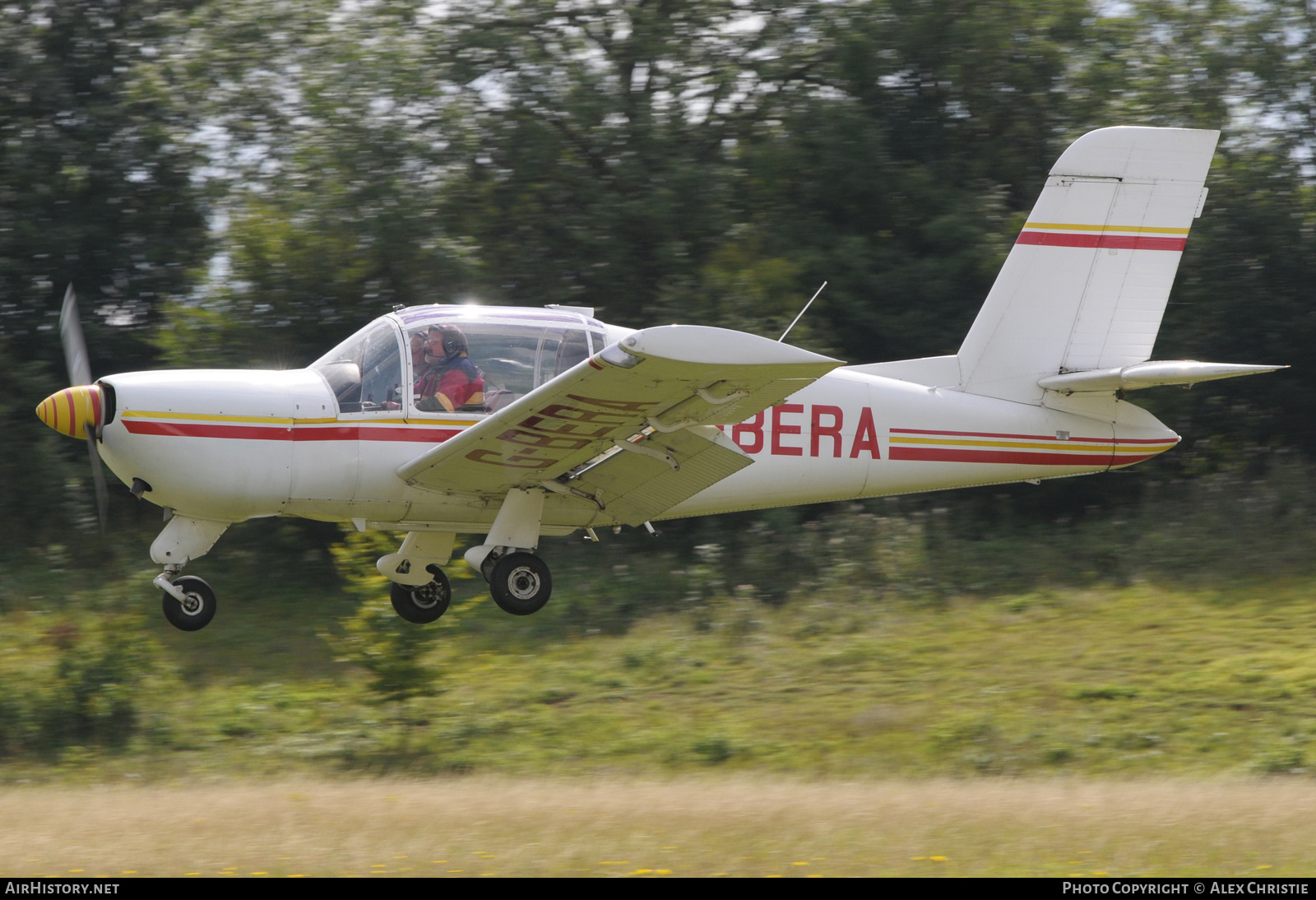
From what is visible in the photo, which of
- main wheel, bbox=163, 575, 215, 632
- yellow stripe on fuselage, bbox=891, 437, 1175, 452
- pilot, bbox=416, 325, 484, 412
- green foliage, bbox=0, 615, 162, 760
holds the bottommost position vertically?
green foliage, bbox=0, 615, 162, 760

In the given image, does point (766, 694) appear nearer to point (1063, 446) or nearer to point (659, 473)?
point (1063, 446)

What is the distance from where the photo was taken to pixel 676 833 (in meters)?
7.68

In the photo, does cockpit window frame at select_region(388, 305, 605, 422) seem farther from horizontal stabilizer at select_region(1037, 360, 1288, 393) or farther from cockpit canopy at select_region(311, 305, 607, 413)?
horizontal stabilizer at select_region(1037, 360, 1288, 393)

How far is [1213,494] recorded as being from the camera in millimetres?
15969

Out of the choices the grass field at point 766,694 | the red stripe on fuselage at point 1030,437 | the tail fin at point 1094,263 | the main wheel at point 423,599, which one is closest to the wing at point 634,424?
the main wheel at point 423,599

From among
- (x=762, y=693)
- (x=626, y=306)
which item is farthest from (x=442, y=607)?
(x=626, y=306)

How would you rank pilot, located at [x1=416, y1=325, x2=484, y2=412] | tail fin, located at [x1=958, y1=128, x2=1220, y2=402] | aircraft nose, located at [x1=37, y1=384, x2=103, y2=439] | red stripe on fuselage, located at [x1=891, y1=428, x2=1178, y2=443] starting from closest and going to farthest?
aircraft nose, located at [x1=37, y1=384, x2=103, y2=439] < pilot, located at [x1=416, y1=325, x2=484, y2=412] < red stripe on fuselage, located at [x1=891, y1=428, x2=1178, y2=443] < tail fin, located at [x1=958, y1=128, x2=1220, y2=402]

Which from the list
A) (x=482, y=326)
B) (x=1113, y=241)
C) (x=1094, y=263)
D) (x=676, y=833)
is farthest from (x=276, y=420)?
(x=1113, y=241)

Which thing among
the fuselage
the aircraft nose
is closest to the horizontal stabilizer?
the fuselage

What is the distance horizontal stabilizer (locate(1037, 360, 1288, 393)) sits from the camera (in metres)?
8.24

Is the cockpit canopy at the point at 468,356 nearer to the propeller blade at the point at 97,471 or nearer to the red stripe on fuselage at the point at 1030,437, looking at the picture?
the propeller blade at the point at 97,471

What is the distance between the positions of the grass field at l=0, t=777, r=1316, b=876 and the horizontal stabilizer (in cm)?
252

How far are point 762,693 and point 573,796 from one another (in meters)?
3.95

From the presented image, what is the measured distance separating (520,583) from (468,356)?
1391 millimetres
